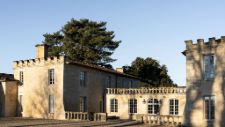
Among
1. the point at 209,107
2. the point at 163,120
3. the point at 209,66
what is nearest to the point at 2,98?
the point at 163,120

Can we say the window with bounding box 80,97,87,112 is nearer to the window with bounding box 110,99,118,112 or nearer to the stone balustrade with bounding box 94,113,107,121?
the window with bounding box 110,99,118,112

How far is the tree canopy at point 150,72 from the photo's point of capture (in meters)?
50.3

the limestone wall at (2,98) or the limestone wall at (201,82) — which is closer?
the limestone wall at (201,82)

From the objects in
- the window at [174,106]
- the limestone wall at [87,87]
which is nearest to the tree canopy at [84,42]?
the limestone wall at [87,87]

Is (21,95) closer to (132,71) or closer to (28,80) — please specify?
(28,80)

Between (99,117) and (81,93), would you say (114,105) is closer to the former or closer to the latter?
(81,93)

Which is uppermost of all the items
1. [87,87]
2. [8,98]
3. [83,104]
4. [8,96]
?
[87,87]

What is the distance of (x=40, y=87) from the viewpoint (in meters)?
26.3

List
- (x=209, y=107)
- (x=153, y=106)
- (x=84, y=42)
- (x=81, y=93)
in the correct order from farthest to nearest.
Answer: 1. (x=84, y=42)
2. (x=153, y=106)
3. (x=81, y=93)
4. (x=209, y=107)

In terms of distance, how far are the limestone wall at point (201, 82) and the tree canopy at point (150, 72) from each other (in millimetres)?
29509

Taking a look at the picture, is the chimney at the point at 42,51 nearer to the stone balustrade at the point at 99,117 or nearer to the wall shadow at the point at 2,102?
the wall shadow at the point at 2,102

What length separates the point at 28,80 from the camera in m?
27.5

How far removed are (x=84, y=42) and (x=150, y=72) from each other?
15336 millimetres

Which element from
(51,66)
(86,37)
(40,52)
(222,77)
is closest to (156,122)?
(222,77)
